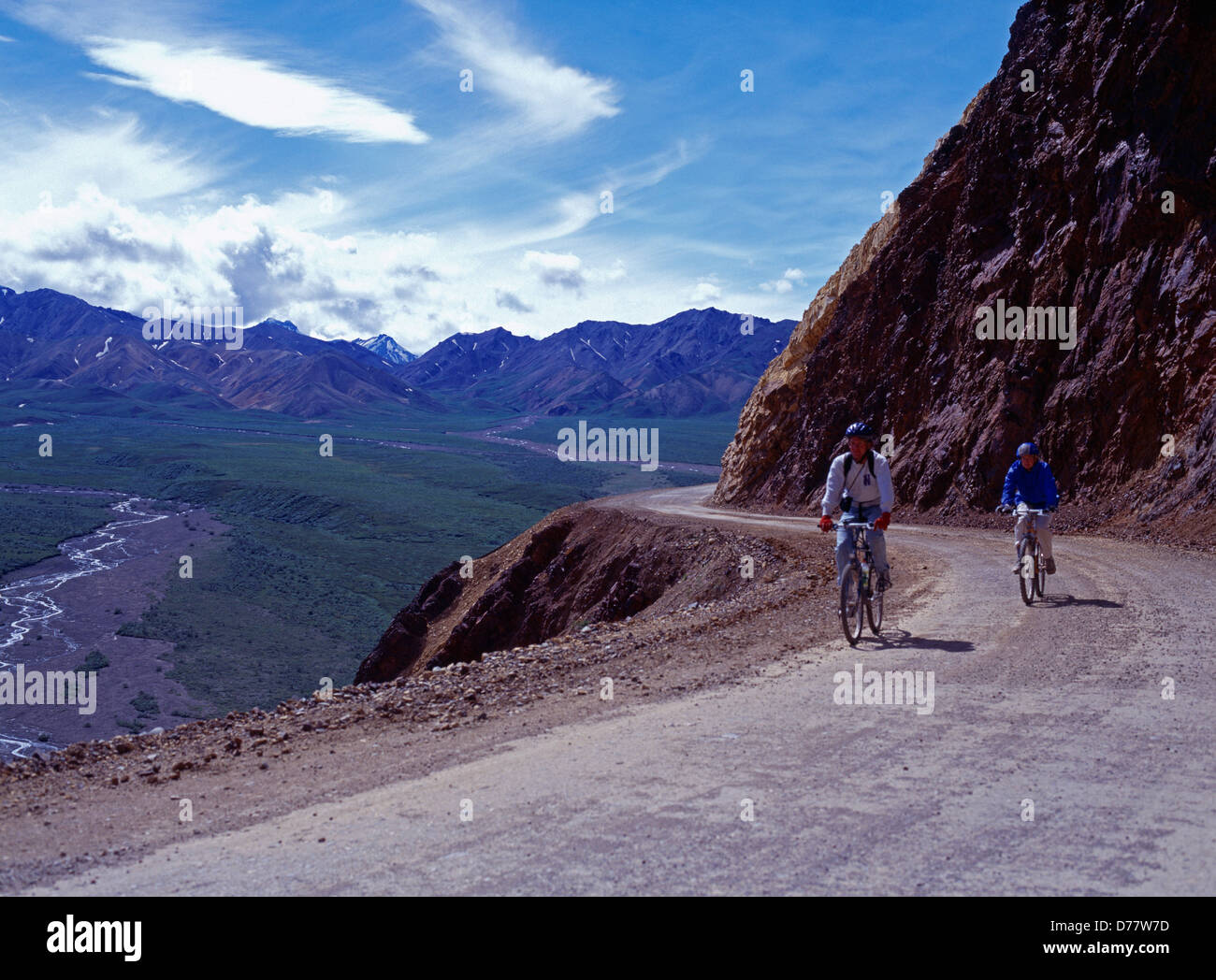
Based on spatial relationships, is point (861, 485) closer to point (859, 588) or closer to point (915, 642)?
point (859, 588)

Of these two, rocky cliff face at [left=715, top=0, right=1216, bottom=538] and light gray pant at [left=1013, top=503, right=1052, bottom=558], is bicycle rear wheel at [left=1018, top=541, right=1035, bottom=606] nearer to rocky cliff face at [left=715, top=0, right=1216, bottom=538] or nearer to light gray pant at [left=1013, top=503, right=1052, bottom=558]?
light gray pant at [left=1013, top=503, right=1052, bottom=558]

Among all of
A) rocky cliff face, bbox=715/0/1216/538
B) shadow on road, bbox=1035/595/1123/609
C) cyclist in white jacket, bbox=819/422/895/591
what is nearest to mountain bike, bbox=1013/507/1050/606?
shadow on road, bbox=1035/595/1123/609

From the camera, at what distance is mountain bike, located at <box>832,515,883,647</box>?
1050 centimetres

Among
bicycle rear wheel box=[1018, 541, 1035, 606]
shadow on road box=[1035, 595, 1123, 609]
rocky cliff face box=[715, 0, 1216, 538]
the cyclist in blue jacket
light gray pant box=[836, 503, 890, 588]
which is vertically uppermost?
rocky cliff face box=[715, 0, 1216, 538]

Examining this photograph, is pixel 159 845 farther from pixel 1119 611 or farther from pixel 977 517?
pixel 977 517

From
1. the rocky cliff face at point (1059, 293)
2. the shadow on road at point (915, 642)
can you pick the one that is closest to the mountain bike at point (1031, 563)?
the shadow on road at point (915, 642)

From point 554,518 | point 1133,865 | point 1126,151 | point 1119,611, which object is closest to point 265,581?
point 554,518

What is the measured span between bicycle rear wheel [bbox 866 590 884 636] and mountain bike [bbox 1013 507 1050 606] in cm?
290

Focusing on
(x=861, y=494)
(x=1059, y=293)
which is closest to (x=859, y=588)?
(x=861, y=494)

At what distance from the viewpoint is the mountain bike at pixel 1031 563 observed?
12.7 meters

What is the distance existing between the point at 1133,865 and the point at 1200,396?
898 inches

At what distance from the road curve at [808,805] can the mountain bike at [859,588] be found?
1.37 m

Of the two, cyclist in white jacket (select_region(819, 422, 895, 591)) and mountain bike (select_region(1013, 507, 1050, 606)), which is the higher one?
cyclist in white jacket (select_region(819, 422, 895, 591))

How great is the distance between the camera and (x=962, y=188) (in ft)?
→ 117
